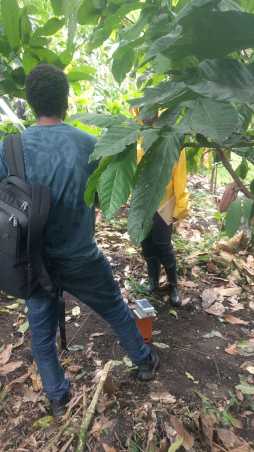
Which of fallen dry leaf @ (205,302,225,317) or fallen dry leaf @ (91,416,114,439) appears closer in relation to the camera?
fallen dry leaf @ (91,416,114,439)

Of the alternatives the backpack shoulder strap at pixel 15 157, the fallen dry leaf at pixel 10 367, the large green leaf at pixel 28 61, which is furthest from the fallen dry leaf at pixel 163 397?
the large green leaf at pixel 28 61

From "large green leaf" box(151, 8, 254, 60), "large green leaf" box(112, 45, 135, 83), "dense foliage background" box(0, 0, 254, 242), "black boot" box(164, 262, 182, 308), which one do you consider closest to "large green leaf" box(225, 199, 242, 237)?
"dense foliage background" box(0, 0, 254, 242)

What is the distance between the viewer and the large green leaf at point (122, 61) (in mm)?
1104

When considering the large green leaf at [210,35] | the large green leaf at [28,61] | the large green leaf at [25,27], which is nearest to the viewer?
the large green leaf at [210,35]

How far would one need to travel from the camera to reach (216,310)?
2951mm

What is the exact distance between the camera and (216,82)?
572 mm

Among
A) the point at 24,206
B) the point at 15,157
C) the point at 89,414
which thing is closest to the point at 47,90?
the point at 15,157

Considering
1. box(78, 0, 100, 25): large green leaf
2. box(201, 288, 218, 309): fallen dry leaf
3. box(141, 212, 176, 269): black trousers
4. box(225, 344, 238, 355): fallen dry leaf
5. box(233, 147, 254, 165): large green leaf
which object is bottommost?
box(225, 344, 238, 355): fallen dry leaf

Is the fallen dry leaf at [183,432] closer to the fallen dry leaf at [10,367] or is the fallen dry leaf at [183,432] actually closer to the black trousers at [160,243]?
the fallen dry leaf at [10,367]

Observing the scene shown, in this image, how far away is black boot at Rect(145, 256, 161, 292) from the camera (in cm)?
298

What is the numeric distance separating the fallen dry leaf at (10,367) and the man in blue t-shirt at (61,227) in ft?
1.48

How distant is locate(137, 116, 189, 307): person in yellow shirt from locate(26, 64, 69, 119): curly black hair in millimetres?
856

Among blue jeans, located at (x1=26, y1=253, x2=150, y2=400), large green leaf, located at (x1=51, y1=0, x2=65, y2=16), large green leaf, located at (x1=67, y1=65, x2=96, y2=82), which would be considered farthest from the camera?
blue jeans, located at (x1=26, y1=253, x2=150, y2=400)

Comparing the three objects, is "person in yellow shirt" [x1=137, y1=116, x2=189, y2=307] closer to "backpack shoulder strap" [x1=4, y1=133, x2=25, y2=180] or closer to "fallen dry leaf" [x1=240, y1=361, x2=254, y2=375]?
"fallen dry leaf" [x1=240, y1=361, x2=254, y2=375]
